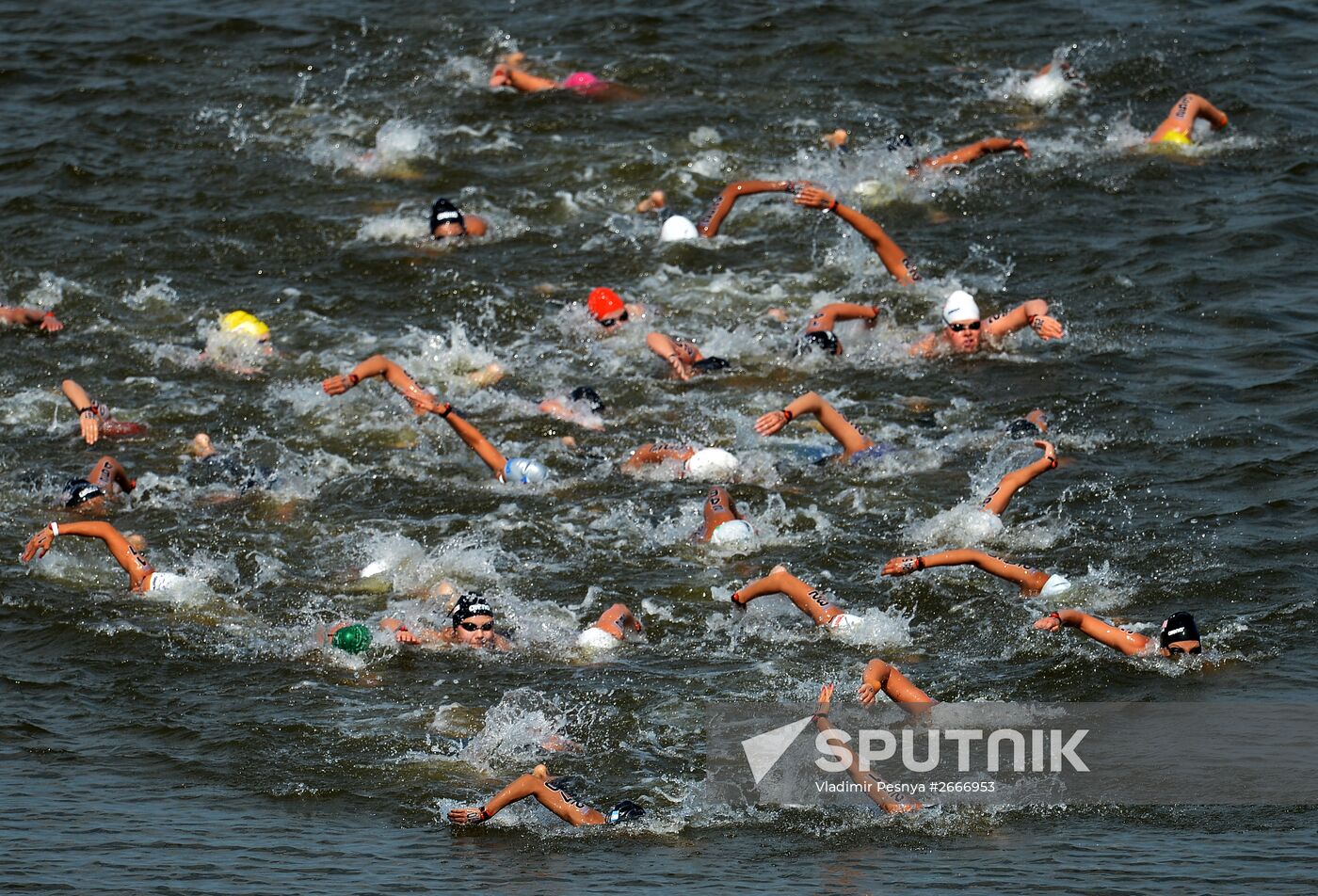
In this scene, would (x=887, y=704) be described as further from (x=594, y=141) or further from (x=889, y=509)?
(x=594, y=141)

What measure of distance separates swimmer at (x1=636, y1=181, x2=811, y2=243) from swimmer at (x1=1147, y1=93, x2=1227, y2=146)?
4.84 m

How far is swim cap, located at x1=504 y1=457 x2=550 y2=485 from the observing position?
55.3 ft

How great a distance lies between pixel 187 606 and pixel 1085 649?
706 centimetres

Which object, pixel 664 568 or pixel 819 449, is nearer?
pixel 664 568

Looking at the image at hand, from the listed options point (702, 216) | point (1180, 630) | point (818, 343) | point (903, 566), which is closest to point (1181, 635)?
point (1180, 630)

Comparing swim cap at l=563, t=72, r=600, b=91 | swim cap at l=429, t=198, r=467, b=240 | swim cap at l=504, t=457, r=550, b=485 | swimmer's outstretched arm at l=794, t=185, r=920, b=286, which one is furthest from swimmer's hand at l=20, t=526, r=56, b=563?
swim cap at l=563, t=72, r=600, b=91

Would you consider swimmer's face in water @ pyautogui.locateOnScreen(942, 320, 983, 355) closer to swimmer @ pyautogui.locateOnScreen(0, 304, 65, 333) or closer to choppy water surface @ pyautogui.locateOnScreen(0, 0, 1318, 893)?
choppy water surface @ pyautogui.locateOnScreen(0, 0, 1318, 893)

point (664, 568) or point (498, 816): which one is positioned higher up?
point (664, 568)

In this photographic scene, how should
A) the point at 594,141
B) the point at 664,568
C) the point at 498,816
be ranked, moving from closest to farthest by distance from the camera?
1. the point at 498,816
2. the point at 664,568
3. the point at 594,141

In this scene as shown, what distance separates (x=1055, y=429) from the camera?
56.5 ft

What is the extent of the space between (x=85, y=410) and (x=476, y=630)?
211 inches

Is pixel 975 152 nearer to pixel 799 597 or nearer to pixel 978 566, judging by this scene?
pixel 978 566

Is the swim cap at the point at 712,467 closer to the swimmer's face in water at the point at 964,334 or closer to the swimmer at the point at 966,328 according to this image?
the swimmer at the point at 966,328

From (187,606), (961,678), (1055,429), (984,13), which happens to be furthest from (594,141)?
(961,678)
